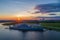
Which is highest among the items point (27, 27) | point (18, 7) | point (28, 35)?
point (18, 7)

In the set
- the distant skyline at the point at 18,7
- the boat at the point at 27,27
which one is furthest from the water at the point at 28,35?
the distant skyline at the point at 18,7

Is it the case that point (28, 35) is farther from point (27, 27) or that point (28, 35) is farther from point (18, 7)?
point (18, 7)

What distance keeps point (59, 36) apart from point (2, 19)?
0.97m

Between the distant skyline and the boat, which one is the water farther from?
the distant skyline

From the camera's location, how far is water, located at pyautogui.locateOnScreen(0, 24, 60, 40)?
7.38 ft

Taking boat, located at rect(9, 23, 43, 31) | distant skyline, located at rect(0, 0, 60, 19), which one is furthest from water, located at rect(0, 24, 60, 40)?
distant skyline, located at rect(0, 0, 60, 19)

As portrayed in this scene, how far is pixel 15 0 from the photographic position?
228cm

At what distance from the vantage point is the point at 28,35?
2.27m

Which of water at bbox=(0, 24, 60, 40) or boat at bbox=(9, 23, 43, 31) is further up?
boat at bbox=(9, 23, 43, 31)

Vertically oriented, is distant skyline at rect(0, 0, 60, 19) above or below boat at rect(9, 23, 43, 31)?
above

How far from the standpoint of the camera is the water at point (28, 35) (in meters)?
2.25

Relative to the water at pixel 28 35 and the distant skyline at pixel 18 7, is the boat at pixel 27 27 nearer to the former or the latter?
the water at pixel 28 35

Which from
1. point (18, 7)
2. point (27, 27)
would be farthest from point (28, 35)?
point (18, 7)

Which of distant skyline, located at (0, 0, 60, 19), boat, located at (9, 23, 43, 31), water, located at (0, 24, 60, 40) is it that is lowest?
water, located at (0, 24, 60, 40)
